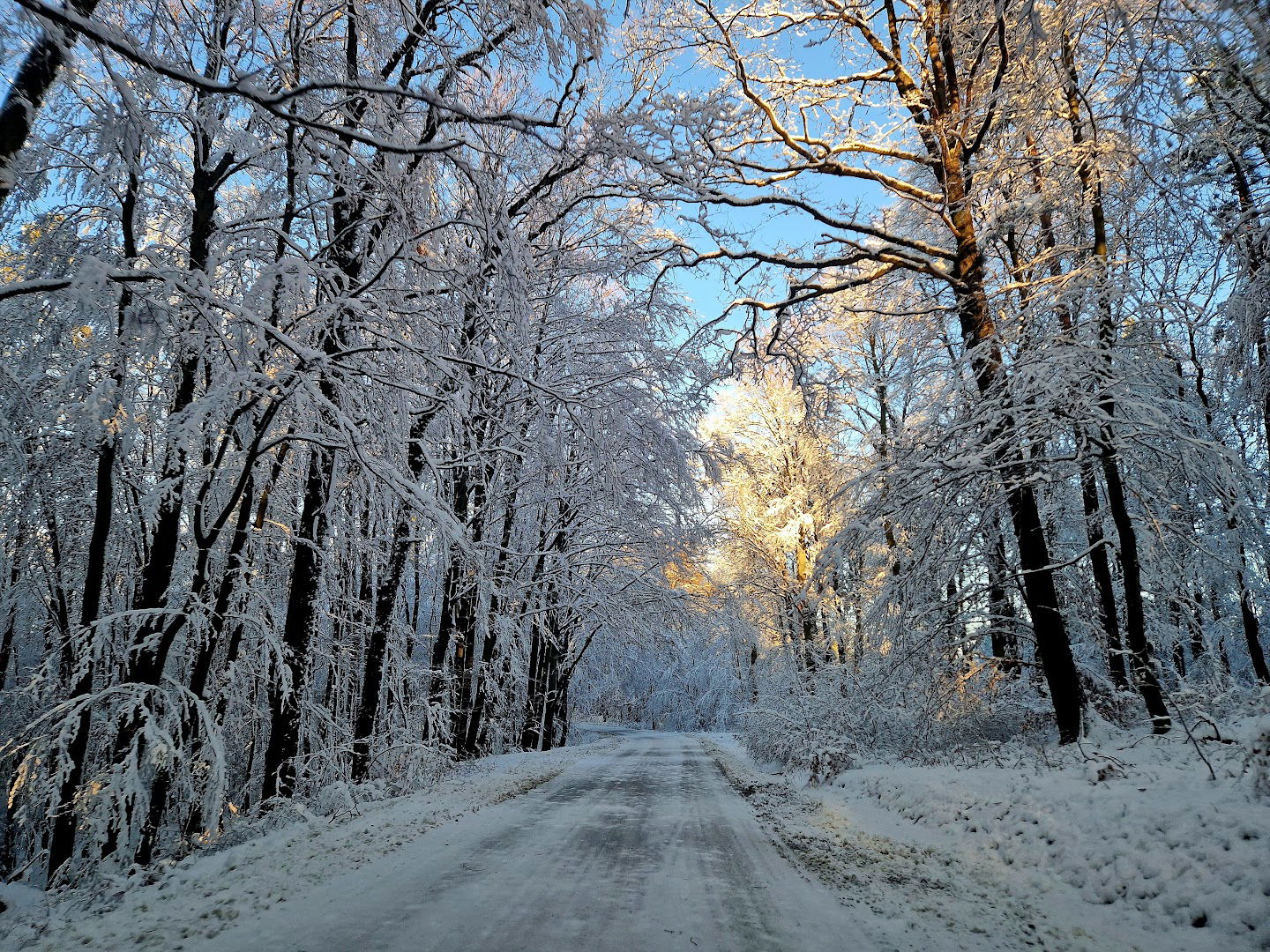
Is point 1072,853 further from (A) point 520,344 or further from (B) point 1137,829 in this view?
(A) point 520,344

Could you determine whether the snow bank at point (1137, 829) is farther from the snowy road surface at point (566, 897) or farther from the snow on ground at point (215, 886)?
the snow on ground at point (215, 886)

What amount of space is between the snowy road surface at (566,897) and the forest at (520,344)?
7.25 feet

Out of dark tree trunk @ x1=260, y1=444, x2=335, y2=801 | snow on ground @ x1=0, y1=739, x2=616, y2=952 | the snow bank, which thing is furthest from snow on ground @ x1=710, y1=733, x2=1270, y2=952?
dark tree trunk @ x1=260, y1=444, x2=335, y2=801

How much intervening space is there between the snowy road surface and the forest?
221 cm

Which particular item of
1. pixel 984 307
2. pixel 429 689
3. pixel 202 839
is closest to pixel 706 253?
pixel 984 307

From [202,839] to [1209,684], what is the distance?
41.1 ft

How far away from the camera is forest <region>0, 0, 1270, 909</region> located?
5.19 metres

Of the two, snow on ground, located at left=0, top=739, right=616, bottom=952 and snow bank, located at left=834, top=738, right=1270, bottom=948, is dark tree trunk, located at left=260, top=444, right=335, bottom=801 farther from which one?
snow bank, located at left=834, top=738, right=1270, bottom=948

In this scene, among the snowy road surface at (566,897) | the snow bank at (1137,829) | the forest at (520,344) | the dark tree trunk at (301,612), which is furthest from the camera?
the dark tree trunk at (301,612)

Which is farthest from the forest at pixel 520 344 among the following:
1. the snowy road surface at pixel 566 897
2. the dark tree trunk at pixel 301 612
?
the snowy road surface at pixel 566 897

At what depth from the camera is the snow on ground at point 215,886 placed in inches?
144

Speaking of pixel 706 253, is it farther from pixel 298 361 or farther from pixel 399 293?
pixel 298 361

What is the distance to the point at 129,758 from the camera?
5.24 metres

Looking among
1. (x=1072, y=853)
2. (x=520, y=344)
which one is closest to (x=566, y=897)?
(x=1072, y=853)
